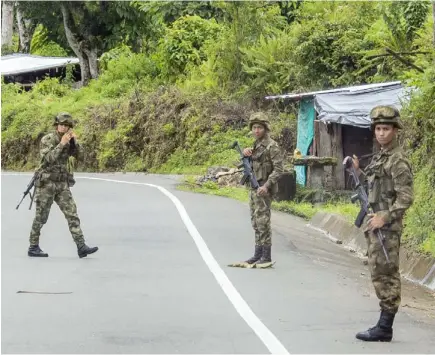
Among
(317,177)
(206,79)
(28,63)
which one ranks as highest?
(28,63)

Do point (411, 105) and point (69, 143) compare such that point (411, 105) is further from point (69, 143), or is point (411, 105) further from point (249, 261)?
point (69, 143)

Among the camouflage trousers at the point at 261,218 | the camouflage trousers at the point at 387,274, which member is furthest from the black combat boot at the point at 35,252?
the camouflage trousers at the point at 387,274

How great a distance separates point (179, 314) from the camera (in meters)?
9.39

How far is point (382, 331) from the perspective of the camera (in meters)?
8.29

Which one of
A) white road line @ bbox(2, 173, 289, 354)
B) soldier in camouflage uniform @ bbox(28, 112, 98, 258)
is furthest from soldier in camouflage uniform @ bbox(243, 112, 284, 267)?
soldier in camouflage uniform @ bbox(28, 112, 98, 258)

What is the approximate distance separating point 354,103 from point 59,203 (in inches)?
376

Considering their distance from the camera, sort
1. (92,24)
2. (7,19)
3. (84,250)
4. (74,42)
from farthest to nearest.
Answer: (7,19), (92,24), (74,42), (84,250)

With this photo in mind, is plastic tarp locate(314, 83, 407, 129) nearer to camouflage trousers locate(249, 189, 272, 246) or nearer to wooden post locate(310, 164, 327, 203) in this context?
wooden post locate(310, 164, 327, 203)

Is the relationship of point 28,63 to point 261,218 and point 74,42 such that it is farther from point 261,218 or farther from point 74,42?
point 261,218

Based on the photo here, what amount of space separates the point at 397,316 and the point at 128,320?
267 centimetres

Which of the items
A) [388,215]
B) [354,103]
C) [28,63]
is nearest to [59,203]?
[388,215]

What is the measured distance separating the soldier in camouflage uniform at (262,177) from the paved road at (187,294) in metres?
0.38

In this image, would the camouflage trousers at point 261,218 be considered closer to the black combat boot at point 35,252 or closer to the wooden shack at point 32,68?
the black combat boot at point 35,252

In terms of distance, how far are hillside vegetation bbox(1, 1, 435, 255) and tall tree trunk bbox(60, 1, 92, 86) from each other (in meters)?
0.54
